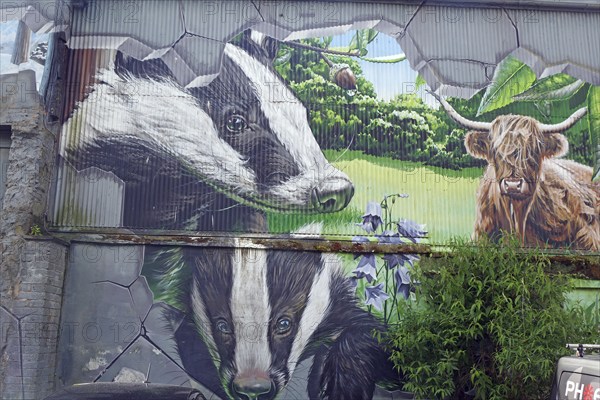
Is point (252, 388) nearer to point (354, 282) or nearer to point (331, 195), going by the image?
point (354, 282)

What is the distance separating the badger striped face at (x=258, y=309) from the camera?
9812 millimetres

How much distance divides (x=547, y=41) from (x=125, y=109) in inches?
341

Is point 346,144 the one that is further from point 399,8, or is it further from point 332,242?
point 399,8

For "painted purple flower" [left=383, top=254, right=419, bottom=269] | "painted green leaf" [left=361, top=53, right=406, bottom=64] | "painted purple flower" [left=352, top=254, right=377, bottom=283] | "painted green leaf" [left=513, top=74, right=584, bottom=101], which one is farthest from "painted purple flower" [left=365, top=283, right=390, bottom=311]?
"painted green leaf" [left=513, top=74, right=584, bottom=101]

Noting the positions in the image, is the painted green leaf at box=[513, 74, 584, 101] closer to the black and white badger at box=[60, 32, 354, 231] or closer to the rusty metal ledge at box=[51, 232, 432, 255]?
the rusty metal ledge at box=[51, 232, 432, 255]

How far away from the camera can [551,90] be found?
454 inches

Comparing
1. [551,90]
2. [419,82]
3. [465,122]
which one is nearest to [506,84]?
[551,90]

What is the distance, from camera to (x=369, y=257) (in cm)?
1038

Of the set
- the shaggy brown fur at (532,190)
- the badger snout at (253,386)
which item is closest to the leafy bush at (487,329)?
the shaggy brown fur at (532,190)

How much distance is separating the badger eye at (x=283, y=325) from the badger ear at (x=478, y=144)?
4812 millimetres

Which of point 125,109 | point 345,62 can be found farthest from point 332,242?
point 125,109

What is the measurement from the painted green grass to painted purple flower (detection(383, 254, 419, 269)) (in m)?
0.55

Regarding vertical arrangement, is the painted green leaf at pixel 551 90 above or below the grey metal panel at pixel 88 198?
above

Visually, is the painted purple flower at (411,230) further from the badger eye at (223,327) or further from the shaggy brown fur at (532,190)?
the badger eye at (223,327)
